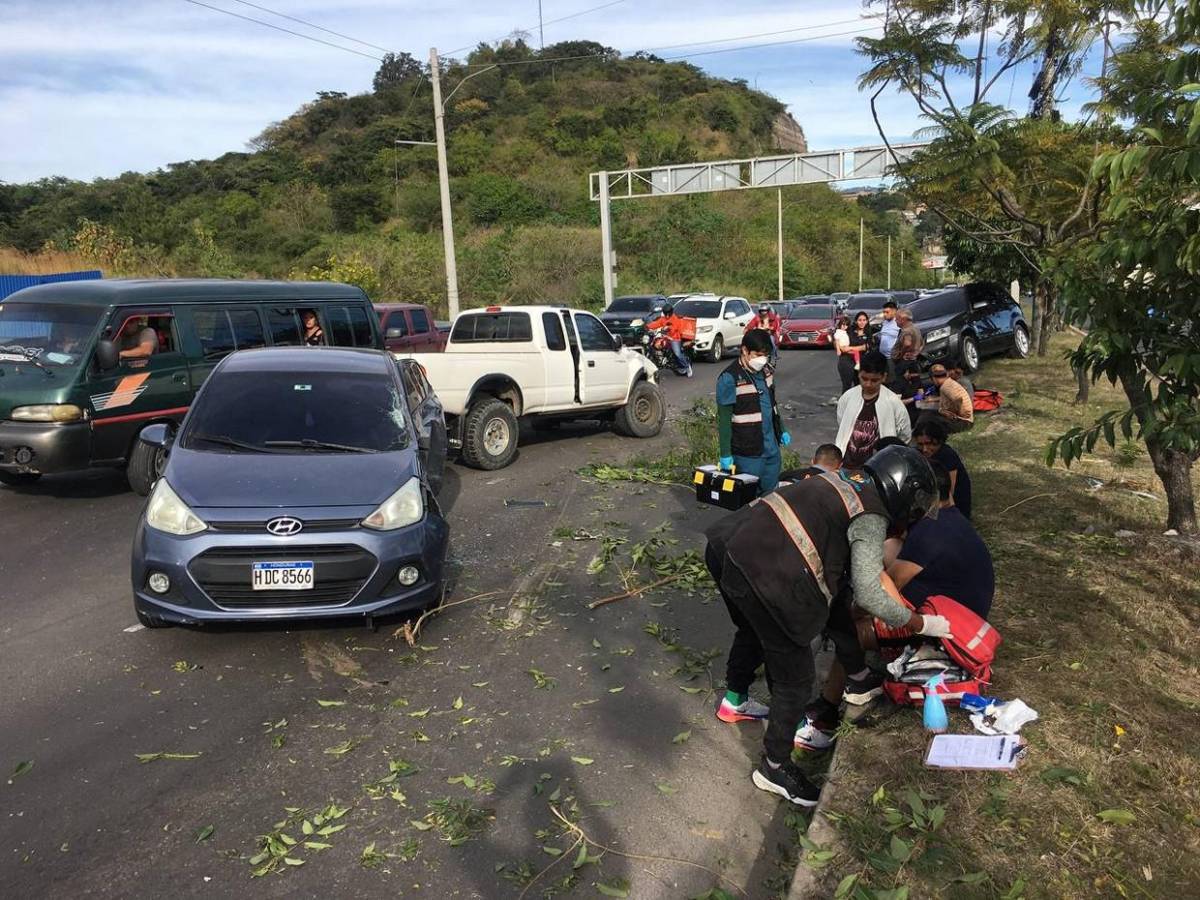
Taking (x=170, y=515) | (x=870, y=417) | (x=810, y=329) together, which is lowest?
(x=810, y=329)

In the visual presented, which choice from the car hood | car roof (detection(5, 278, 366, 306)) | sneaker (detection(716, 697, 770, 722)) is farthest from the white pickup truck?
sneaker (detection(716, 697, 770, 722))

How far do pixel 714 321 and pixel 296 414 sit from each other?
2035 centimetres

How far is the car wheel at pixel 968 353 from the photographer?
19.1 meters

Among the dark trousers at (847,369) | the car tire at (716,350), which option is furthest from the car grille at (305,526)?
the car tire at (716,350)

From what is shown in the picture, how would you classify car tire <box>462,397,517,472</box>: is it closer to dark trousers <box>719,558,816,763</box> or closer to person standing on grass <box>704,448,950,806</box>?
dark trousers <box>719,558,816,763</box>

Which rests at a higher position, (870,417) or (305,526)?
(870,417)

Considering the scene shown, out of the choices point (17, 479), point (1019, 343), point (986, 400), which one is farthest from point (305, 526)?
point (1019, 343)

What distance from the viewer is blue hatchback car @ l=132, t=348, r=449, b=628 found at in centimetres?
515

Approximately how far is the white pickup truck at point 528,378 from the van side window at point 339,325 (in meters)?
1.31

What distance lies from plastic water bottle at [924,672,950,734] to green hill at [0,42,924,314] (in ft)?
106

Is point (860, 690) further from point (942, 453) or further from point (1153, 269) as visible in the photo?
point (1153, 269)

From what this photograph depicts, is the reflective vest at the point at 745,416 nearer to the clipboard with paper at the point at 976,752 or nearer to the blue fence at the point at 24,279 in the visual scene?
the clipboard with paper at the point at 976,752

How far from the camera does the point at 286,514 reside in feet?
17.4

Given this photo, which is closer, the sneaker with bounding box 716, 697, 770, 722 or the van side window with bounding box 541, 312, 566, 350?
the sneaker with bounding box 716, 697, 770, 722
